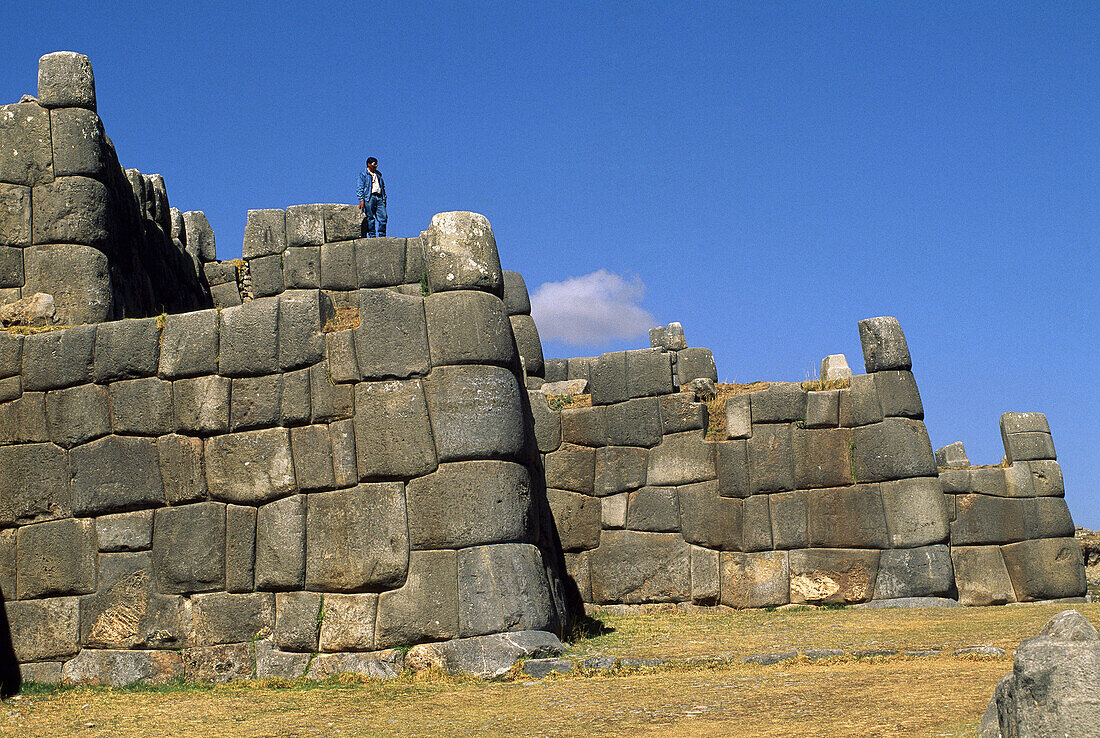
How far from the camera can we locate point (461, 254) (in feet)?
33.1

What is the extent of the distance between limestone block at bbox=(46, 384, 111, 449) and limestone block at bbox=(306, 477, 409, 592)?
7.53 ft

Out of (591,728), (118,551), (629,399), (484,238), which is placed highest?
(484,238)

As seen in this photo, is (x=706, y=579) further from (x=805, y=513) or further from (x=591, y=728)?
(x=591, y=728)

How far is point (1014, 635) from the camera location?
9625 millimetres

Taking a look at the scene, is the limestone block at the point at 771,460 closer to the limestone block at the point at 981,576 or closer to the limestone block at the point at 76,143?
the limestone block at the point at 981,576

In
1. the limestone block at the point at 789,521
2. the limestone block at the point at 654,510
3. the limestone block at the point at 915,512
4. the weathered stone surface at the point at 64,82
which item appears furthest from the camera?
the limestone block at the point at 654,510

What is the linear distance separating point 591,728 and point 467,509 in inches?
116

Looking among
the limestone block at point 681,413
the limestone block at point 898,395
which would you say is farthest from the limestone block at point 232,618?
the limestone block at point 898,395

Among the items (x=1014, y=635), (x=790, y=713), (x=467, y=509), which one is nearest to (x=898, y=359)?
(x=1014, y=635)

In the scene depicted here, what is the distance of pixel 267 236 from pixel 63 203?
4.25m

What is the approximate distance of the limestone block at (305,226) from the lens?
16297 mm

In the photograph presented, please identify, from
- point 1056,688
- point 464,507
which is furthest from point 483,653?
point 1056,688

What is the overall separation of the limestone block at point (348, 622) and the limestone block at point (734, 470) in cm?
620

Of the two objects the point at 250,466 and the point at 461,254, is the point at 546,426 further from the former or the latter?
the point at 250,466
